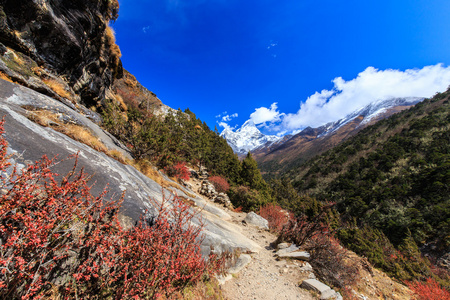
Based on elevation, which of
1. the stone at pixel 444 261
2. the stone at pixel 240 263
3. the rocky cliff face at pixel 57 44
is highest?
the rocky cliff face at pixel 57 44

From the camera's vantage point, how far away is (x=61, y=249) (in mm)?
1906

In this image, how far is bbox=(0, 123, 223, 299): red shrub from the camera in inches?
63.6

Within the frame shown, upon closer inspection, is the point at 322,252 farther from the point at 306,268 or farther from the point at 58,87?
the point at 58,87

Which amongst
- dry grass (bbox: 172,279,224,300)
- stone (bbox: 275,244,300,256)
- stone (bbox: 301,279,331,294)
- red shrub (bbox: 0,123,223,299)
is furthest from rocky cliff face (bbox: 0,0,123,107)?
stone (bbox: 301,279,331,294)

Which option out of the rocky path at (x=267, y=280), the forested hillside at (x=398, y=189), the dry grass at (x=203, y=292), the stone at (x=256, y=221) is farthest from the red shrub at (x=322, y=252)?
the dry grass at (x=203, y=292)

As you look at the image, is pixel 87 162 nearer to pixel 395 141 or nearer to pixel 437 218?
pixel 437 218

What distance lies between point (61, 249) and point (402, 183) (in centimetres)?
3587

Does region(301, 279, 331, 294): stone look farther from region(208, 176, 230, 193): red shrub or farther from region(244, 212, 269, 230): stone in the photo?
region(208, 176, 230, 193): red shrub

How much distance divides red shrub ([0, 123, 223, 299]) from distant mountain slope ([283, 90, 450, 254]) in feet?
→ 41.5

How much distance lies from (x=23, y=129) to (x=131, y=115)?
10.6 m

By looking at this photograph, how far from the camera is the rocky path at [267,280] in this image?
401cm

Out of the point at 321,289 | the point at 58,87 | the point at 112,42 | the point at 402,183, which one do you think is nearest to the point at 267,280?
the point at 321,289

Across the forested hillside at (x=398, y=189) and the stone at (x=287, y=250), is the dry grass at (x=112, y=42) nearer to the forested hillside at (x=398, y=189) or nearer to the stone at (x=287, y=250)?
the stone at (x=287, y=250)

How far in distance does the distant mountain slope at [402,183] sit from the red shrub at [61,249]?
12636mm
